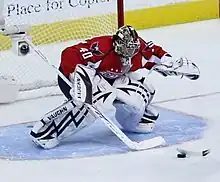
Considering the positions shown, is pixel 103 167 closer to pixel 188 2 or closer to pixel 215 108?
pixel 215 108

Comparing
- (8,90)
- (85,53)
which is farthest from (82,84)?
(8,90)

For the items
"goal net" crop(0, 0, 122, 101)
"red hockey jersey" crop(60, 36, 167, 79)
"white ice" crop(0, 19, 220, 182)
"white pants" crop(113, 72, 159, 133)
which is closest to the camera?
"white ice" crop(0, 19, 220, 182)

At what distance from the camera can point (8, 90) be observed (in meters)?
4.45

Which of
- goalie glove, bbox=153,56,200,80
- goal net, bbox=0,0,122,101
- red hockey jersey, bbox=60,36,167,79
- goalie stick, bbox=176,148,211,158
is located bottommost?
goal net, bbox=0,0,122,101

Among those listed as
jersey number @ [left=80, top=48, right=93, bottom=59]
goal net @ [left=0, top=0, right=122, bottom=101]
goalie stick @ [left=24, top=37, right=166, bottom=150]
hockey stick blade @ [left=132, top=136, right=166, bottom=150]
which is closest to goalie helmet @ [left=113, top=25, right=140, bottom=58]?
jersey number @ [left=80, top=48, right=93, bottom=59]

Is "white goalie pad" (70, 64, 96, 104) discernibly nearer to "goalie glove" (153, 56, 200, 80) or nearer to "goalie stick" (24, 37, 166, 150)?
"goalie stick" (24, 37, 166, 150)

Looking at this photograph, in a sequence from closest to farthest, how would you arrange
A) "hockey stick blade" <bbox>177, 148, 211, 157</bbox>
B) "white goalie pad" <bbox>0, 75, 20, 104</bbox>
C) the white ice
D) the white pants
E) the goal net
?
the white ice, "hockey stick blade" <bbox>177, 148, 211, 157</bbox>, the white pants, "white goalie pad" <bbox>0, 75, 20, 104</bbox>, the goal net

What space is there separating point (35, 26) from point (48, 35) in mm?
324

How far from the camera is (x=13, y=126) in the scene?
391 cm

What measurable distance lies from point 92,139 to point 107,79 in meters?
0.27

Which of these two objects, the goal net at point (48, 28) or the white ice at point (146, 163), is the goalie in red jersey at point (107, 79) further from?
the goal net at point (48, 28)

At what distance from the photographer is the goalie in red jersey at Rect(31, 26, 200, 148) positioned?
343cm

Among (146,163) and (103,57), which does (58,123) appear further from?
(146,163)

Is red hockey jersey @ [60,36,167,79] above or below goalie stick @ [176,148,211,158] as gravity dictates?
above
